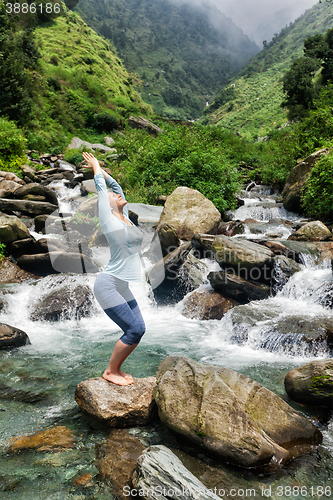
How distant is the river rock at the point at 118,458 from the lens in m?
2.62

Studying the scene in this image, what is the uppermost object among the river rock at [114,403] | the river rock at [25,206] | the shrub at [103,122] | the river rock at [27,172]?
the shrub at [103,122]

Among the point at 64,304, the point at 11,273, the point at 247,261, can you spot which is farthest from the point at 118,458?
the point at 11,273

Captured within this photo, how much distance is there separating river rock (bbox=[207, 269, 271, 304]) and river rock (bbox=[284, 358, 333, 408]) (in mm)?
3721

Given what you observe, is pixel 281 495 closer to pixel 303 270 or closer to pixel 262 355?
pixel 262 355

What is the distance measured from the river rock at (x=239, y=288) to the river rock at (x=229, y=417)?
14.5ft

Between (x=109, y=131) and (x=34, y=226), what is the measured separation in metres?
29.6

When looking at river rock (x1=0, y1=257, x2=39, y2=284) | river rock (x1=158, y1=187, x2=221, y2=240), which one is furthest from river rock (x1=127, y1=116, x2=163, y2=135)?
river rock (x1=0, y1=257, x2=39, y2=284)

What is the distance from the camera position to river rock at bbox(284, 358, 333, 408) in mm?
3778

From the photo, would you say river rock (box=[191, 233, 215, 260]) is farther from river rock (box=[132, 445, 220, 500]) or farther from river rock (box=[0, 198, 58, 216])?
river rock (box=[132, 445, 220, 500])

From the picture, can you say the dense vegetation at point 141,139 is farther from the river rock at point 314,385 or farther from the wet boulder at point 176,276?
the river rock at point 314,385

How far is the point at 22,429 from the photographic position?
129 inches

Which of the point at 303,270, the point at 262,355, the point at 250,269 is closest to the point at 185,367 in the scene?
the point at 262,355

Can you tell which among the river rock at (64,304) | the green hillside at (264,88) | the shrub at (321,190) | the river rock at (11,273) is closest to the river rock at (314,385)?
the river rock at (64,304)

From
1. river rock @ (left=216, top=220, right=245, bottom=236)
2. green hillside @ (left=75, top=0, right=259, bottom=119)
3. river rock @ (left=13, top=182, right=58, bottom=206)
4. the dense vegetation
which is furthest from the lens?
green hillside @ (left=75, top=0, right=259, bottom=119)
